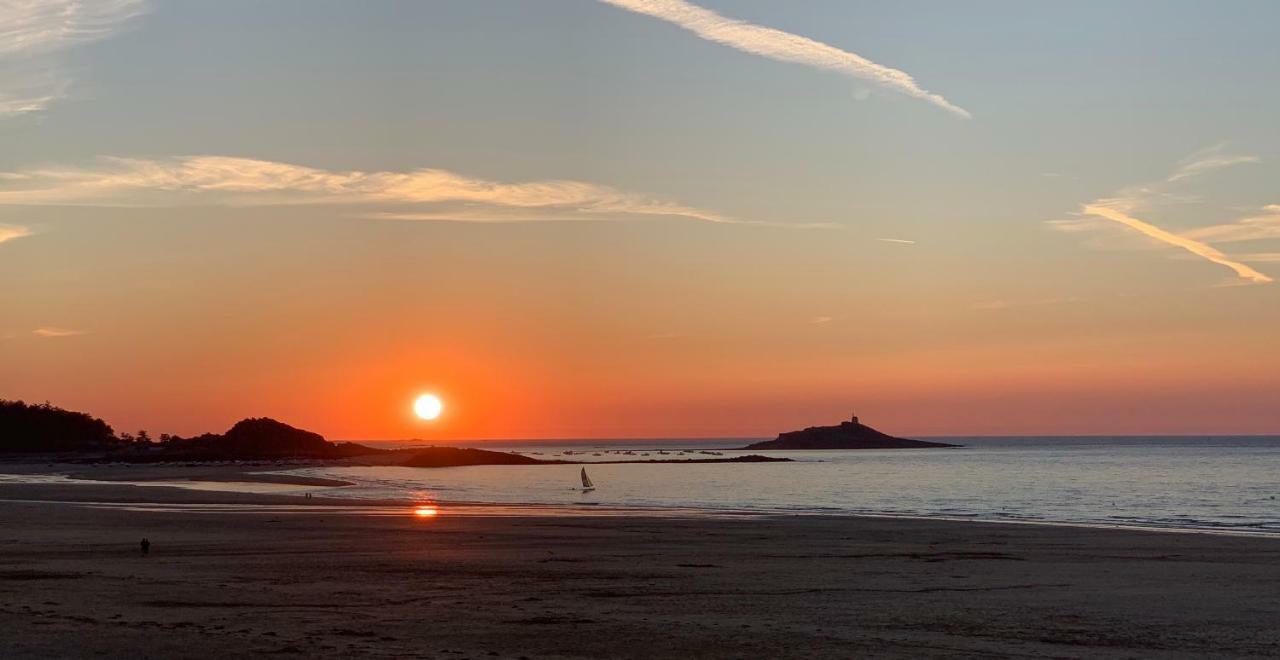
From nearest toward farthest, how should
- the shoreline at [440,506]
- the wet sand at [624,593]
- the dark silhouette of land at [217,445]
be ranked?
the wet sand at [624,593], the shoreline at [440,506], the dark silhouette of land at [217,445]

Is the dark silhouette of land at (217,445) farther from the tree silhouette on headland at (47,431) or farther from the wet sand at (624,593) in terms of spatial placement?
the wet sand at (624,593)

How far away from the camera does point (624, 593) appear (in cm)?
2023

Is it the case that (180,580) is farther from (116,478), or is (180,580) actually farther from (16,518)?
(116,478)

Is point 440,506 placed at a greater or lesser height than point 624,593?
greater

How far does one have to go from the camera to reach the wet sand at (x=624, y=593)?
1496 cm

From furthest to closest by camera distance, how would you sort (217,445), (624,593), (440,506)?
(217,445) < (440,506) < (624,593)

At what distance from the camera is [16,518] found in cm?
3881

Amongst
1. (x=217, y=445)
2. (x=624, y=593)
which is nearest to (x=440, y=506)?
(x=624, y=593)

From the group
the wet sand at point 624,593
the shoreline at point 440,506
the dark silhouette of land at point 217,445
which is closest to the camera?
the wet sand at point 624,593

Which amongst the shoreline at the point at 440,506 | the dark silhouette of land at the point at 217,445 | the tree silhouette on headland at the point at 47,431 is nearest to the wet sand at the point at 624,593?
the shoreline at the point at 440,506

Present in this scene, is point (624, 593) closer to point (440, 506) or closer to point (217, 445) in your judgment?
point (440, 506)

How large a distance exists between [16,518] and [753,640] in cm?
3182

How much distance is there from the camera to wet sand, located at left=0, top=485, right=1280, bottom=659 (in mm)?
14961

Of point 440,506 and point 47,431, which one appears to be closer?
point 440,506
